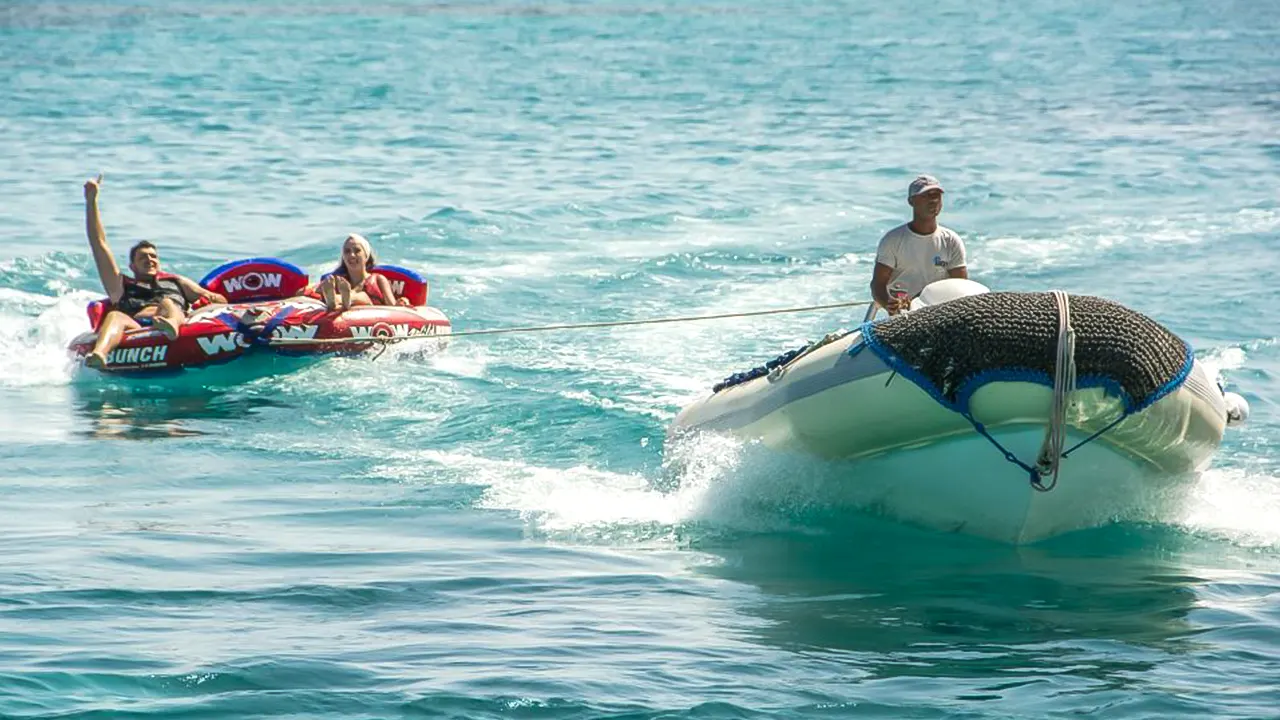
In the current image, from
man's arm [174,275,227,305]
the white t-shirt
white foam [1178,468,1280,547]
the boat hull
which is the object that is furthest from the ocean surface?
the white t-shirt

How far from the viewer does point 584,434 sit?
10609 millimetres

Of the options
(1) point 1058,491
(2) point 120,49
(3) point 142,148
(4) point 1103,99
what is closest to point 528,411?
(1) point 1058,491

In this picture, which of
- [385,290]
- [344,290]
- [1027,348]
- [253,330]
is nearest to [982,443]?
[1027,348]

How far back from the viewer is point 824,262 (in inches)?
635

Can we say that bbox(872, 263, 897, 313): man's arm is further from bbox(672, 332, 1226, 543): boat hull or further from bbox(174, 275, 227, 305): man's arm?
bbox(174, 275, 227, 305): man's arm

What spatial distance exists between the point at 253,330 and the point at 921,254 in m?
5.04

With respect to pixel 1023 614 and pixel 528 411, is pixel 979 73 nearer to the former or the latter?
pixel 528 411

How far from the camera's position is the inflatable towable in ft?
39.5

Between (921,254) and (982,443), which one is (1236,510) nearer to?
(982,443)

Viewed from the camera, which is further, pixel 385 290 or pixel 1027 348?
pixel 385 290

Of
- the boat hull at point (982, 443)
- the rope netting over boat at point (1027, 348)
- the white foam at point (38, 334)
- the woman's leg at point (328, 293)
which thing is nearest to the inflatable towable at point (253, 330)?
the woman's leg at point (328, 293)

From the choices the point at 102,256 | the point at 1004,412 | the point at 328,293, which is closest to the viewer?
the point at 1004,412

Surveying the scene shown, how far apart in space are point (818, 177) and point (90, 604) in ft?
49.2

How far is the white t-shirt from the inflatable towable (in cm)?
394
